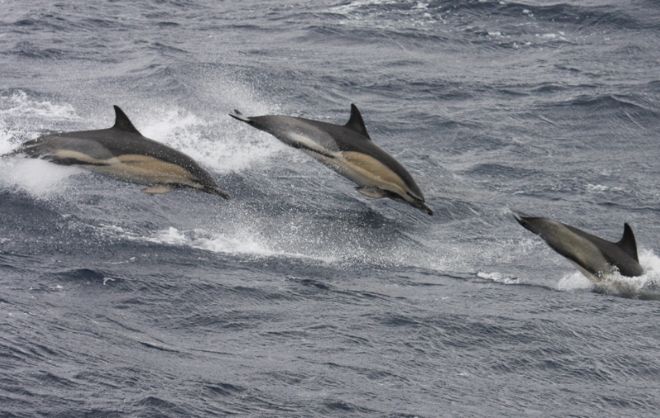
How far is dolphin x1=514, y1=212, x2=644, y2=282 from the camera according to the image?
13.3 meters

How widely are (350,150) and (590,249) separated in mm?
3000

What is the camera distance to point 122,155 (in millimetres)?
13461

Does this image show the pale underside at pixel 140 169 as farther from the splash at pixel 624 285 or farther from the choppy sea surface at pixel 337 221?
the splash at pixel 624 285

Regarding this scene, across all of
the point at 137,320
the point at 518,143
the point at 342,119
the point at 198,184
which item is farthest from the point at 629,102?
the point at 137,320

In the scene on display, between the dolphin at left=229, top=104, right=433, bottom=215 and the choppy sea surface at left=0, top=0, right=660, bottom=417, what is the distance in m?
0.62

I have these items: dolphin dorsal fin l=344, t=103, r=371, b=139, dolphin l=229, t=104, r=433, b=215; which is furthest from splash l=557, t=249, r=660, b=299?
dolphin dorsal fin l=344, t=103, r=371, b=139

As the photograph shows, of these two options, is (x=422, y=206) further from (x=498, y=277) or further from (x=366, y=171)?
(x=498, y=277)

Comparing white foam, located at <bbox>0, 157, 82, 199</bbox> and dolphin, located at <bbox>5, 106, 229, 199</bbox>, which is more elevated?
dolphin, located at <bbox>5, 106, 229, 199</bbox>

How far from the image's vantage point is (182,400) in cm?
930

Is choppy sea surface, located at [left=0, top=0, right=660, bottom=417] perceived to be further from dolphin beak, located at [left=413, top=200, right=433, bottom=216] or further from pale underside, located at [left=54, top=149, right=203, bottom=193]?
pale underside, located at [left=54, top=149, right=203, bottom=193]

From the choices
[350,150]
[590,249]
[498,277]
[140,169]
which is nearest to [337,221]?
[350,150]

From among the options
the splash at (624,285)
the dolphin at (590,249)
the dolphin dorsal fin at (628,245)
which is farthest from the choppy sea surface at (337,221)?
A: the dolphin dorsal fin at (628,245)

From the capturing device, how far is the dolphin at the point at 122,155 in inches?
527

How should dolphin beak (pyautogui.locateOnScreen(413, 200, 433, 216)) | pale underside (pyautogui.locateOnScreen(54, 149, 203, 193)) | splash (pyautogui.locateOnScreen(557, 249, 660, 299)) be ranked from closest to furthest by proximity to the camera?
splash (pyautogui.locateOnScreen(557, 249, 660, 299))
pale underside (pyautogui.locateOnScreen(54, 149, 203, 193))
dolphin beak (pyautogui.locateOnScreen(413, 200, 433, 216))
